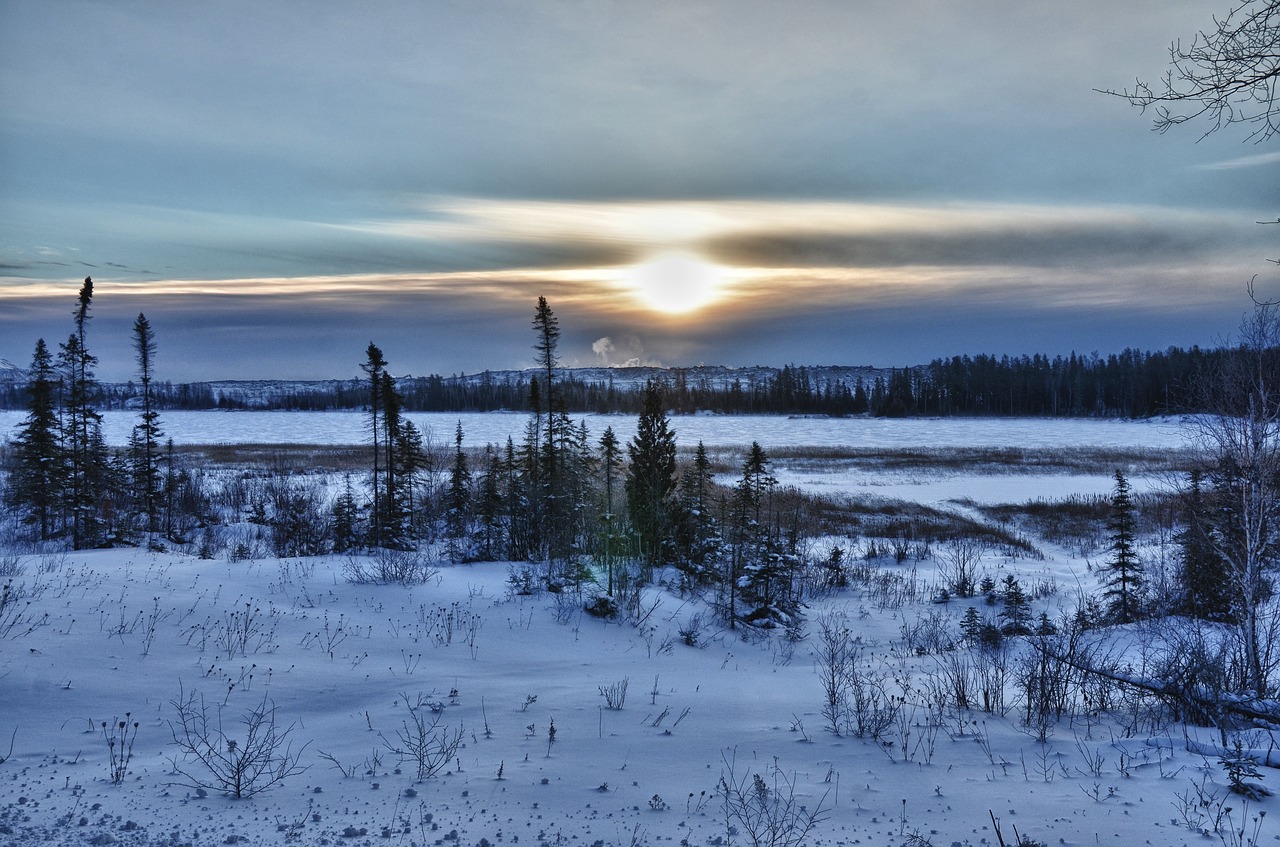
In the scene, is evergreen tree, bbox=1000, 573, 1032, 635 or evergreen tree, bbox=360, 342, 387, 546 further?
evergreen tree, bbox=360, 342, 387, 546

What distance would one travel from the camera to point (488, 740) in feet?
21.5

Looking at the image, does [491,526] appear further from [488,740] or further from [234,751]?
[234,751]

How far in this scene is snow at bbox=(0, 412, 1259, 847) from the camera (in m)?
5.01

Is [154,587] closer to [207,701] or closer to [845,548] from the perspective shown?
[207,701]

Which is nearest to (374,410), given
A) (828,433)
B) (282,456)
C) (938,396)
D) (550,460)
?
(550,460)

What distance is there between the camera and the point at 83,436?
30281 mm

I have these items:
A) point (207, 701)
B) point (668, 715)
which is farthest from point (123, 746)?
point (668, 715)

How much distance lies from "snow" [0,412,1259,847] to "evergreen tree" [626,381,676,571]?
7.86m

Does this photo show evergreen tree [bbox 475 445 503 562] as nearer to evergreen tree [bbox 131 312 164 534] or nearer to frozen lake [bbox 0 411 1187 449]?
evergreen tree [bbox 131 312 164 534]

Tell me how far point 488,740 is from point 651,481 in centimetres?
1497

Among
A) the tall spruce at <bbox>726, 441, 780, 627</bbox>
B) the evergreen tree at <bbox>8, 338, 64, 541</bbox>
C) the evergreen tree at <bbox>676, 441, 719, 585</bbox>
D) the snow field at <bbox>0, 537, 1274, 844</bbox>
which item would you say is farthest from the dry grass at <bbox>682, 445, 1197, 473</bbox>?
the snow field at <bbox>0, 537, 1274, 844</bbox>

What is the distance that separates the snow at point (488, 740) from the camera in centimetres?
501

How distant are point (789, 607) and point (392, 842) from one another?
12179mm

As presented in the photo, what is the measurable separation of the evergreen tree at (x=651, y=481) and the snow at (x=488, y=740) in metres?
7.86
